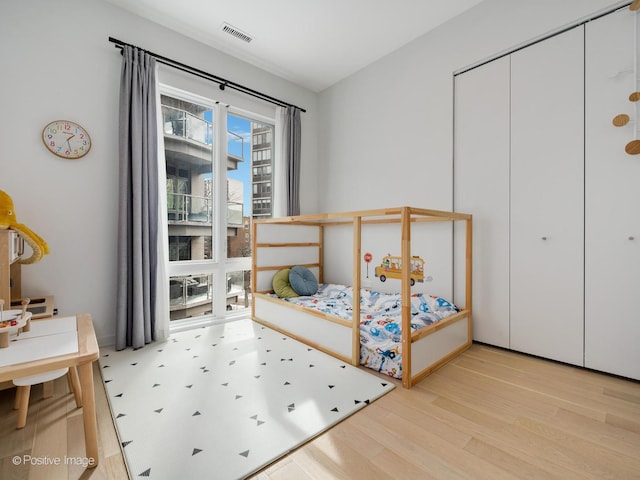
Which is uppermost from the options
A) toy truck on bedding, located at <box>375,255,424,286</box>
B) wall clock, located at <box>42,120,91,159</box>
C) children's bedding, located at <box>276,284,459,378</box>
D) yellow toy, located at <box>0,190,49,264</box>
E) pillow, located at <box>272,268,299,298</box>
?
wall clock, located at <box>42,120,91,159</box>

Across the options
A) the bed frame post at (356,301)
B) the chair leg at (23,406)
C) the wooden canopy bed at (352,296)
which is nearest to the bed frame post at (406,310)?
the wooden canopy bed at (352,296)

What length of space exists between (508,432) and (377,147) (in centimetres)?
267

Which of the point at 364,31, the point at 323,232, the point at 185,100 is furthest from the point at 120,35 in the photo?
the point at 323,232

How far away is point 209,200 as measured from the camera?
3039 millimetres

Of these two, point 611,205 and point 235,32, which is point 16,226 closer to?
point 235,32

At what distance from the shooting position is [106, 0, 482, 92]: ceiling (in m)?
2.41

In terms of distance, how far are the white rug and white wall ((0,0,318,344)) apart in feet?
2.24

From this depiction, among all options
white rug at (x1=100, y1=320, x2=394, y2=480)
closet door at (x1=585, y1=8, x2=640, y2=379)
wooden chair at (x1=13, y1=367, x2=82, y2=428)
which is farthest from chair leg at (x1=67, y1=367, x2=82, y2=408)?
closet door at (x1=585, y1=8, x2=640, y2=379)

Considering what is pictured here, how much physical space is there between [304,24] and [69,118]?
81.7 inches

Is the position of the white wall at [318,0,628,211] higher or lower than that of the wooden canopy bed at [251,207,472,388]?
higher

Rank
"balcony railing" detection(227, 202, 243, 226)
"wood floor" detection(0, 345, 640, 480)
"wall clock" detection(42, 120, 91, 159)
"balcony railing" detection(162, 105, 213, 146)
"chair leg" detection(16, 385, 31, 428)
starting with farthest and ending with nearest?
"balcony railing" detection(227, 202, 243, 226), "balcony railing" detection(162, 105, 213, 146), "wall clock" detection(42, 120, 91, 159), "chair leg" detection(16, 385, 31, 428), "wood floor" detection(0, 345, 640, 480)

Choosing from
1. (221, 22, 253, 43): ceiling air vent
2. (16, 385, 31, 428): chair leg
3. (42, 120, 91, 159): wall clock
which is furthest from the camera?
(221, 22, 253, 43): ceiling air vent

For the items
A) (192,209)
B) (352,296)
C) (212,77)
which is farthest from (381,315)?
(212,77)

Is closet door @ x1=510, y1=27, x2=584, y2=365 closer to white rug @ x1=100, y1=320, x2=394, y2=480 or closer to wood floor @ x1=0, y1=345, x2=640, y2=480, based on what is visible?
wood floor @ x1=0, y1=345, x2=640, y2=480
